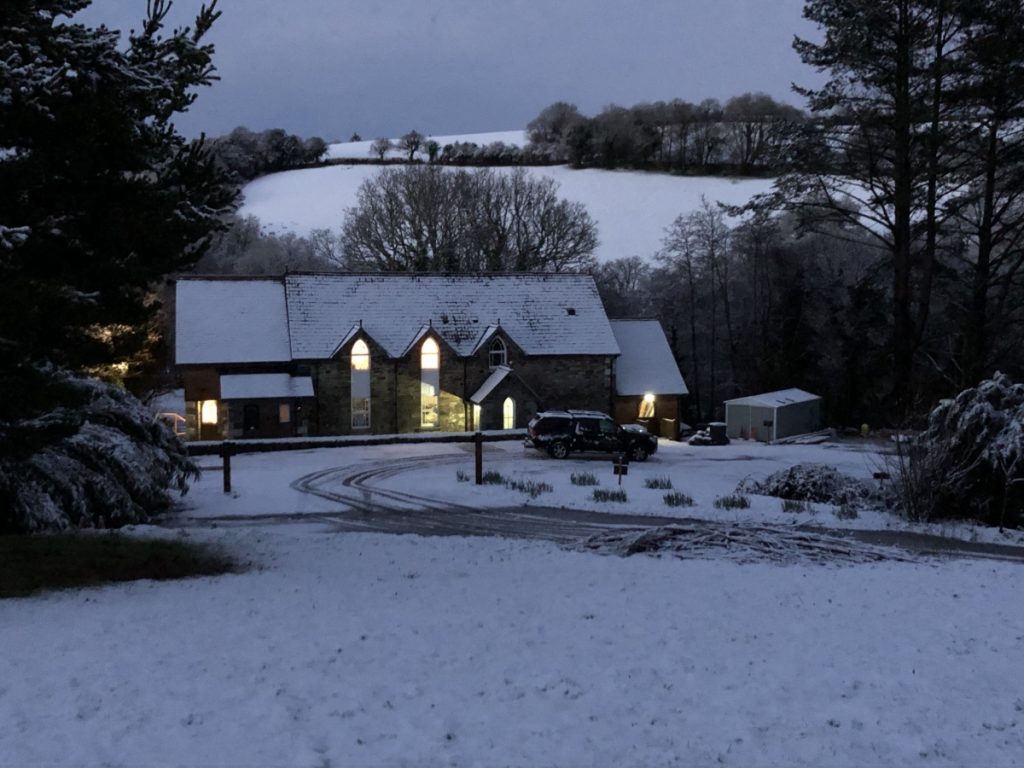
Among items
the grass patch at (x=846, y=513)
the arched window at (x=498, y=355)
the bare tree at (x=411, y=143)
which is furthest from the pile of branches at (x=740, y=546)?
the bare tree at (x=411, y=143)

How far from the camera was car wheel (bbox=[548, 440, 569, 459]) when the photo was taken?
103ft

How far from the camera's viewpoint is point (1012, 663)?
27.7 ft

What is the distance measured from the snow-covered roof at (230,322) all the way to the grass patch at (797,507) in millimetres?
24909

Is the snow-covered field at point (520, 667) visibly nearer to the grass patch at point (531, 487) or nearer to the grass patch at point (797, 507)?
the grass patch at point (797, 507)

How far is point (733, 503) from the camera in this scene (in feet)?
65.8

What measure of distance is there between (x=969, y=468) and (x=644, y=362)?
82.2 ft

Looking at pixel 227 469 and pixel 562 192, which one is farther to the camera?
pixel 562 192

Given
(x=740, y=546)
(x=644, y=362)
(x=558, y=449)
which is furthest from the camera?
(x=644, y=362)

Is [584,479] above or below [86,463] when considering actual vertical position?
below

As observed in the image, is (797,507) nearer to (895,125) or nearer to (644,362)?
(895,125)

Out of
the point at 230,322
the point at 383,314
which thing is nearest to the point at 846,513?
the point at 383,314

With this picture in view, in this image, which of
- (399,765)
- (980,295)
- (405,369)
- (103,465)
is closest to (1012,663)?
(399,765)

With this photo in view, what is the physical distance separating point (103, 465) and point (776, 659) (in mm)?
14132

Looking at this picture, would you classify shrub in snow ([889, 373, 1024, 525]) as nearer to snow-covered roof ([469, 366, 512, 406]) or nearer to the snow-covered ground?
the snow-covered ground
